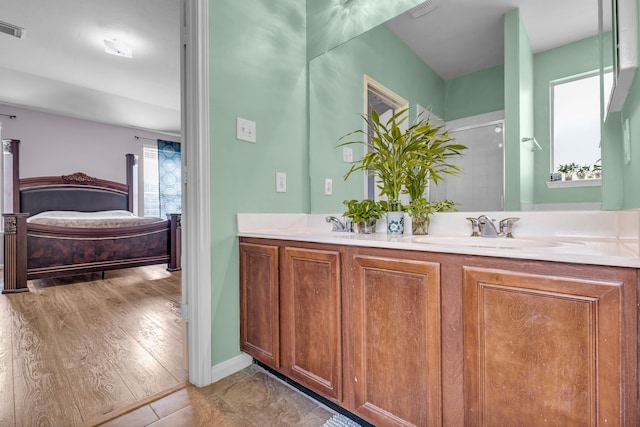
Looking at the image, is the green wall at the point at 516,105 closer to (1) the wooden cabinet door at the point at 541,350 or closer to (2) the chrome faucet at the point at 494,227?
(2) the chrome faucet at the point at 494,227

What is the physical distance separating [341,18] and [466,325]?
173 centimetres

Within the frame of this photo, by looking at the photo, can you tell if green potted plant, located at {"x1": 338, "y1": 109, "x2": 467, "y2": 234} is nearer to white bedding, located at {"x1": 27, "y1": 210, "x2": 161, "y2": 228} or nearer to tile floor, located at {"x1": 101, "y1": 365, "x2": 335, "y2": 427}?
tile floor, located at {"x1": 101, "y1": 365, "x2": 335, "y2": 427}

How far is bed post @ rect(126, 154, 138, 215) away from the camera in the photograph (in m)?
5.57

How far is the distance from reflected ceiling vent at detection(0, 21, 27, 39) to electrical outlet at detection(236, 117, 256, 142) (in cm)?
319

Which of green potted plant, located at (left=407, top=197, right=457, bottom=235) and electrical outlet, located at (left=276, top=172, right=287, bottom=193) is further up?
electrical outlet, located at (left=276, top=172, right=287, bottom=193)

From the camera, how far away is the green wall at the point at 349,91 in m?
1.53

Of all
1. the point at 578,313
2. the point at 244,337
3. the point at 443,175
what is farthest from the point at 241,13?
the point at 578,313

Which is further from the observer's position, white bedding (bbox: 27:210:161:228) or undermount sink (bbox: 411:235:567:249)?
white bedding (bbox: 27:210:161:228)

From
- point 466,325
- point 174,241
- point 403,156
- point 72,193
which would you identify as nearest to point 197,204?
point 403,156

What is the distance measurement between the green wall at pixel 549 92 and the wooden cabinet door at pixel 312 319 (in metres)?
0.84

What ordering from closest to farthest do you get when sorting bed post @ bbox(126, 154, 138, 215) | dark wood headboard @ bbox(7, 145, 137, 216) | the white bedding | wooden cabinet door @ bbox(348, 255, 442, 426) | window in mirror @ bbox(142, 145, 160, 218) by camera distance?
wooden cabinet door @ bbox(348, 255, 442, 426) → the white bedding → dark wood headboard @ bbox(7, 145, 137, 216) → bed post @ bbox(126, 154, 138, 215) → window in mirror @ bbox(142, 145, 160, 218)

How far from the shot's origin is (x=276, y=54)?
1.78 meters

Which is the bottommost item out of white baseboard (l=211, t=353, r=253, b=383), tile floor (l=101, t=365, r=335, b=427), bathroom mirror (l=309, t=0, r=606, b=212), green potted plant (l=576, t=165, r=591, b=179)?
tile floor (l=101, t=365, r=335, b=427)

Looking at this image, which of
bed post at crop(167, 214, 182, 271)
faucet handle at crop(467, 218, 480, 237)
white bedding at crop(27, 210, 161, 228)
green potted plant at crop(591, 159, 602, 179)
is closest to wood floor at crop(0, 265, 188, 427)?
white bedding at crop(27, 210, 161, 228)
